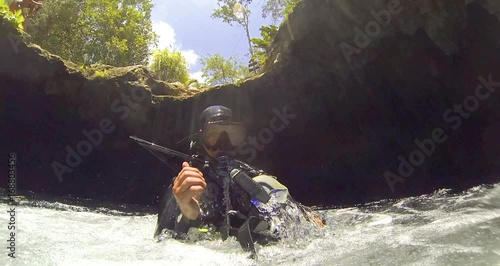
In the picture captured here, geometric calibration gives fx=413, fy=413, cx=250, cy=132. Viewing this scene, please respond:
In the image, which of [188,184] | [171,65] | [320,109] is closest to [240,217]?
[188,184]

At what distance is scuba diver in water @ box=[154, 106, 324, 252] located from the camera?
277cm

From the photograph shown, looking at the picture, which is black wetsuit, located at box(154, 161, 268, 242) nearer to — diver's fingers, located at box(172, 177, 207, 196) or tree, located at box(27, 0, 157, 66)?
diver's fingers, located at box(172, 177, 207, 196)

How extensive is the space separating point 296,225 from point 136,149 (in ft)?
17.6

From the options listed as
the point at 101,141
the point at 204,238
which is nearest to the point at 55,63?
the point at 101,141

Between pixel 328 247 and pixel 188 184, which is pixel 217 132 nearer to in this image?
pixel 188 184

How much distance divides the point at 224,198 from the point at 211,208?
0.13m

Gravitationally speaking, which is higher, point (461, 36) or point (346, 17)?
point (346, 17)

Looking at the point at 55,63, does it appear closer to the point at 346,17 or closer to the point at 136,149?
the point at 136,149

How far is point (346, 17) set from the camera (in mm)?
7094

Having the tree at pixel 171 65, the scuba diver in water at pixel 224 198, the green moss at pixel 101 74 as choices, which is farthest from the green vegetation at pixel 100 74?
A: the tree at pixel 171 65

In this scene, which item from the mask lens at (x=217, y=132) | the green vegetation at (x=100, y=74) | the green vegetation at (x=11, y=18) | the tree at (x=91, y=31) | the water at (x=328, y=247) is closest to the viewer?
the water at (x=328, y=247)

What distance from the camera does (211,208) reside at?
3.32 meters

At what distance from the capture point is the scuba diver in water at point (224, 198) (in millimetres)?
2771

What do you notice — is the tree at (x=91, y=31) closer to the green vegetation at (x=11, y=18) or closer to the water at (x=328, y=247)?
the green vegetation at (x=11, y=18)
